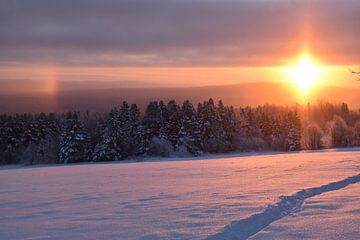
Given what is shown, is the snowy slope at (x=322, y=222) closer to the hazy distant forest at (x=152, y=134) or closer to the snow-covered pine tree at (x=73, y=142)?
the hazy distant forest at (x=152, y=134)

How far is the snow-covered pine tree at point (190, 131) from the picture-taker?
259 ft

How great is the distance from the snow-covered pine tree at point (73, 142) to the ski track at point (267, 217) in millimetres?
62995

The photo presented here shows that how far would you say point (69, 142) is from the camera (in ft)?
247

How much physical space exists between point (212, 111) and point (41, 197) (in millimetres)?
70739

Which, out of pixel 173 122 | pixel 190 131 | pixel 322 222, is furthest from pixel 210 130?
pixel 322 222

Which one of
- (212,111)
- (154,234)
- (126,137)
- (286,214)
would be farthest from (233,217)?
(212,111)

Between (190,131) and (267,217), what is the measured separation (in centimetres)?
7003

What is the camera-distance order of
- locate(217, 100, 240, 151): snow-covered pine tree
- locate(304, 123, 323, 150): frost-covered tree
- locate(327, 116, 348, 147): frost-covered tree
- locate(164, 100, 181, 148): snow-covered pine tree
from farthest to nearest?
locate(327, 116, 348, 147): frost-covered tree, locate(304, 123, 323, 150): frost-covered tree, locate(217, 100, 240, 151): snow-covered pine tree, locate(164, 100, 181, 148): snow-covered pine tree

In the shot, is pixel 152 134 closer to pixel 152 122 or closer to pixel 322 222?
pixel 152 122

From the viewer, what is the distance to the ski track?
9.95m

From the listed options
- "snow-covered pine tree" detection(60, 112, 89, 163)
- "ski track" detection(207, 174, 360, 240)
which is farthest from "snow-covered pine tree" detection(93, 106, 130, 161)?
"ski track" detection(207, 174, 360, 240)

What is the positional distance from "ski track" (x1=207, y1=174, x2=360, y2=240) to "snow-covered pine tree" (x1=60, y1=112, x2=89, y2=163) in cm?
6299

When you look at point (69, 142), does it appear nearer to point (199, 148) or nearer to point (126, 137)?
point (126, 137)

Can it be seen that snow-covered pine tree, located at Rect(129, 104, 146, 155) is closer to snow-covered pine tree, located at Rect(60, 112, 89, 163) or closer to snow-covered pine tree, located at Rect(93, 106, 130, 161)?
snow-covered pine tree, located at Rect(93, 106, 130, 161)
